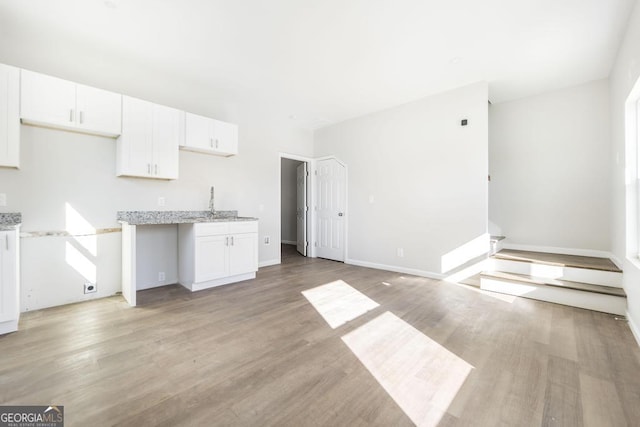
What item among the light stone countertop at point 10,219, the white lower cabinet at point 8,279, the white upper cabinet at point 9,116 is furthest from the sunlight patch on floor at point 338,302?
the white upper cabinet at point 9,116

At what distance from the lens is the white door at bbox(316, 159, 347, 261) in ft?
18.0

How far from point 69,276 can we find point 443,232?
4.90m

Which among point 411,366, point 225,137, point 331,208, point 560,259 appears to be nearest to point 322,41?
point 225,137

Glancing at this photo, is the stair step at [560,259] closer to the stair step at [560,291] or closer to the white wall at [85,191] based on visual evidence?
the stair step at [560,291]

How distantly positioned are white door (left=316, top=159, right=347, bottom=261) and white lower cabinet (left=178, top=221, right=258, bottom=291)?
2014mm

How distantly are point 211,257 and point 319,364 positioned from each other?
2.30m

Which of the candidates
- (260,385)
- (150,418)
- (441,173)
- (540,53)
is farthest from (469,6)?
(150,418)

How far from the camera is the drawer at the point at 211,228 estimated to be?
136 inches

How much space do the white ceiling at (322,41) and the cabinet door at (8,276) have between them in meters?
1.93

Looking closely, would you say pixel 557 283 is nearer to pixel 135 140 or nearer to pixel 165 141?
pixel 165 141

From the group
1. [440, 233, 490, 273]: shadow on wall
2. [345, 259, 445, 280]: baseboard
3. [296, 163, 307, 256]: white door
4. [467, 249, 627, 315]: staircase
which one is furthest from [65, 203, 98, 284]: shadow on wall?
[467, 249, 627, 315]: staircase

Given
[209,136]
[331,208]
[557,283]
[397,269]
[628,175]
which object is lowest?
[397,269]

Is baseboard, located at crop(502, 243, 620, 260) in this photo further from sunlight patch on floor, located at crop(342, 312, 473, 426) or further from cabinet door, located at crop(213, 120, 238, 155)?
cabinet door, located at crop(213, 120, 238, 155)

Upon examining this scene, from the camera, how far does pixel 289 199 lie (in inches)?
323
